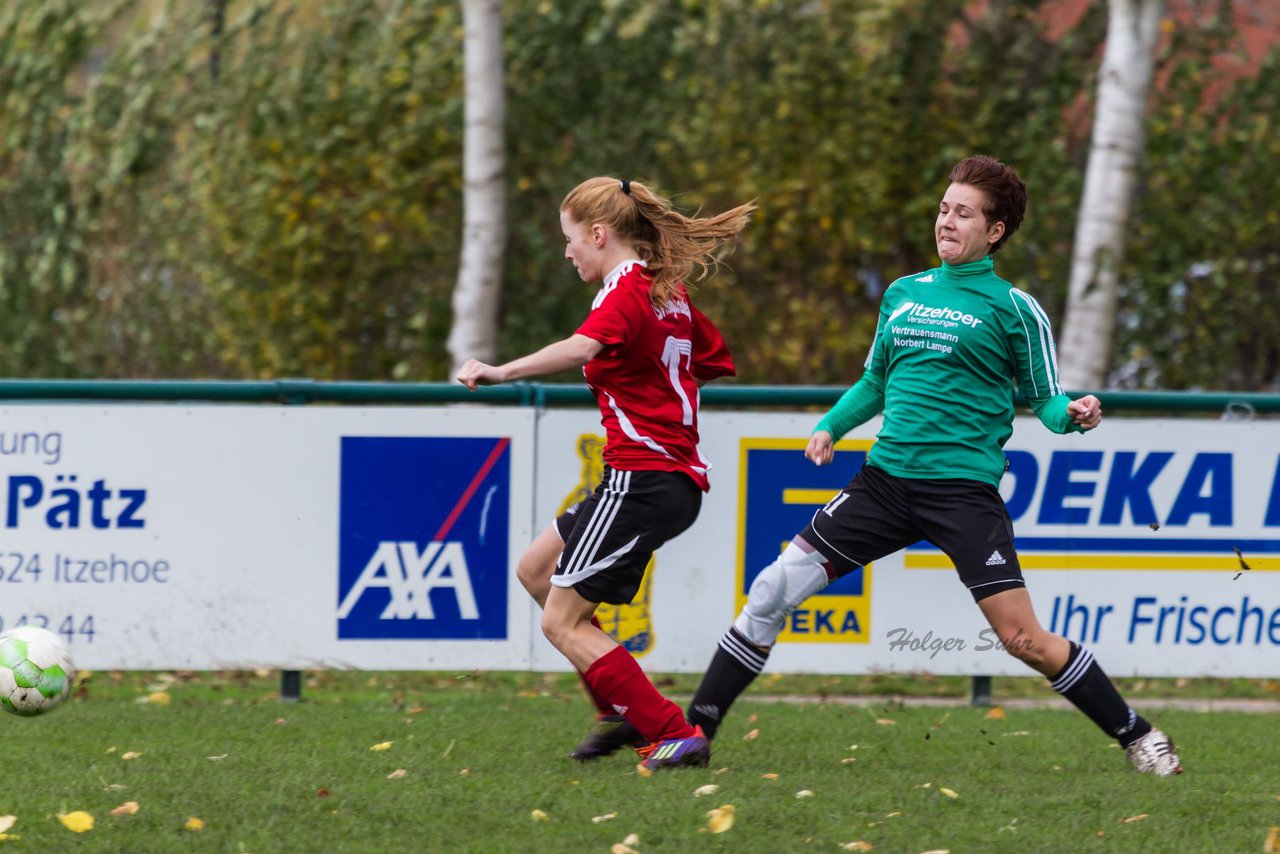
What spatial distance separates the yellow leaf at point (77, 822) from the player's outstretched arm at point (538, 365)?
151cm

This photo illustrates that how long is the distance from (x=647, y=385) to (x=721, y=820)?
4.28 feet

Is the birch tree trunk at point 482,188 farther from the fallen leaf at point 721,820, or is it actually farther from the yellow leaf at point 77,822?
the fallen leaf at point 721,820

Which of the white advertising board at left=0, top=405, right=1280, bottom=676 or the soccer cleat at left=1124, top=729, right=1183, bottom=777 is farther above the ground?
the white advertising board at left=0, top=405, right=1280, bottom=676

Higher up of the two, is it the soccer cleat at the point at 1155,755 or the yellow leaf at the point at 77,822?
the soccer cleat at the point at 1155,755

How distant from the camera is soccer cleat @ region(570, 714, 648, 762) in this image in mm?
5145

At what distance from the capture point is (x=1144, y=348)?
36.4 ft

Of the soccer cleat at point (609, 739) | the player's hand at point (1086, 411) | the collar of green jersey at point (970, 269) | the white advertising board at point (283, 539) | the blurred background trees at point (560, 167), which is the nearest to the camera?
the player's hand at point (1086, 411)

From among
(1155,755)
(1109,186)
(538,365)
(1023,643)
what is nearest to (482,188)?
(1109,186)

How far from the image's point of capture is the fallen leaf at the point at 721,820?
13.7ft

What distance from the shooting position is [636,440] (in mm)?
4809

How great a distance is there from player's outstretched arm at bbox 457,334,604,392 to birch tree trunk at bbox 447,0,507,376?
20.1 feet

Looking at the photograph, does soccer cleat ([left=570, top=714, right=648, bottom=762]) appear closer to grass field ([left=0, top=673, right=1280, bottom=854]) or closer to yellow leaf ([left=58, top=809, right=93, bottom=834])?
grass field ([left=0, top=673, right=1280, bottom=854])

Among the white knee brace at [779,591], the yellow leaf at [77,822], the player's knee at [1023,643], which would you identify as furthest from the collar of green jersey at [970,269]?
the yellow leaf at [77,822]

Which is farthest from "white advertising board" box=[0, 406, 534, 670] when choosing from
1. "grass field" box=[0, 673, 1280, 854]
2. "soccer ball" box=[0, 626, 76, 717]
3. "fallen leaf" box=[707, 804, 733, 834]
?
"fallen leaf" box=[707, 804, 733, 834]
